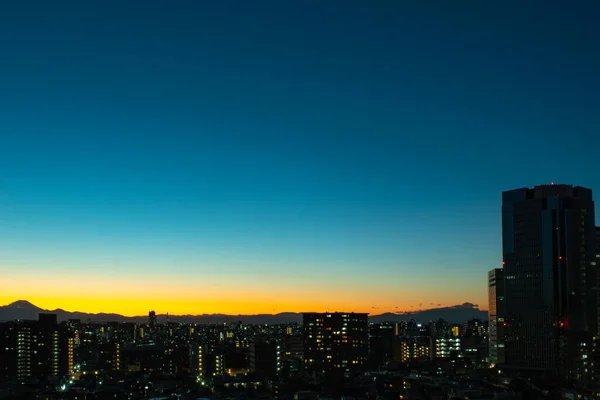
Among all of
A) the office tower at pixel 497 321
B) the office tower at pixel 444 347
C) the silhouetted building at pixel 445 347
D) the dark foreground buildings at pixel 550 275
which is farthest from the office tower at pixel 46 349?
the dark foreground buildings at pixel 550 275

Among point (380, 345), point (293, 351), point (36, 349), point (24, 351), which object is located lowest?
point (293, 351)

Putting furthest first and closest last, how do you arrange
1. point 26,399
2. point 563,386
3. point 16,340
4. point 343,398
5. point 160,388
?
1. point 16,340
2. point 160,388
3. point 563,386
4. point 26,399
5. point 343,398

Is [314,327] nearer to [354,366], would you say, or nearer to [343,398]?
[354,366]

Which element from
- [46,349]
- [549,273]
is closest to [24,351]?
[46,349]

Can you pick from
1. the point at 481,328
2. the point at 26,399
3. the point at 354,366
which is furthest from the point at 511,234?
the point at 481,328

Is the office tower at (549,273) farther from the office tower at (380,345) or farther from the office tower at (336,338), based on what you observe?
the office tower at (380,345)

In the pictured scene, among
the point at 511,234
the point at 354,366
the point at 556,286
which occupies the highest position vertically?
the point at 511,234

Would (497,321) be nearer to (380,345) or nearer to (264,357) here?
(264,357)
